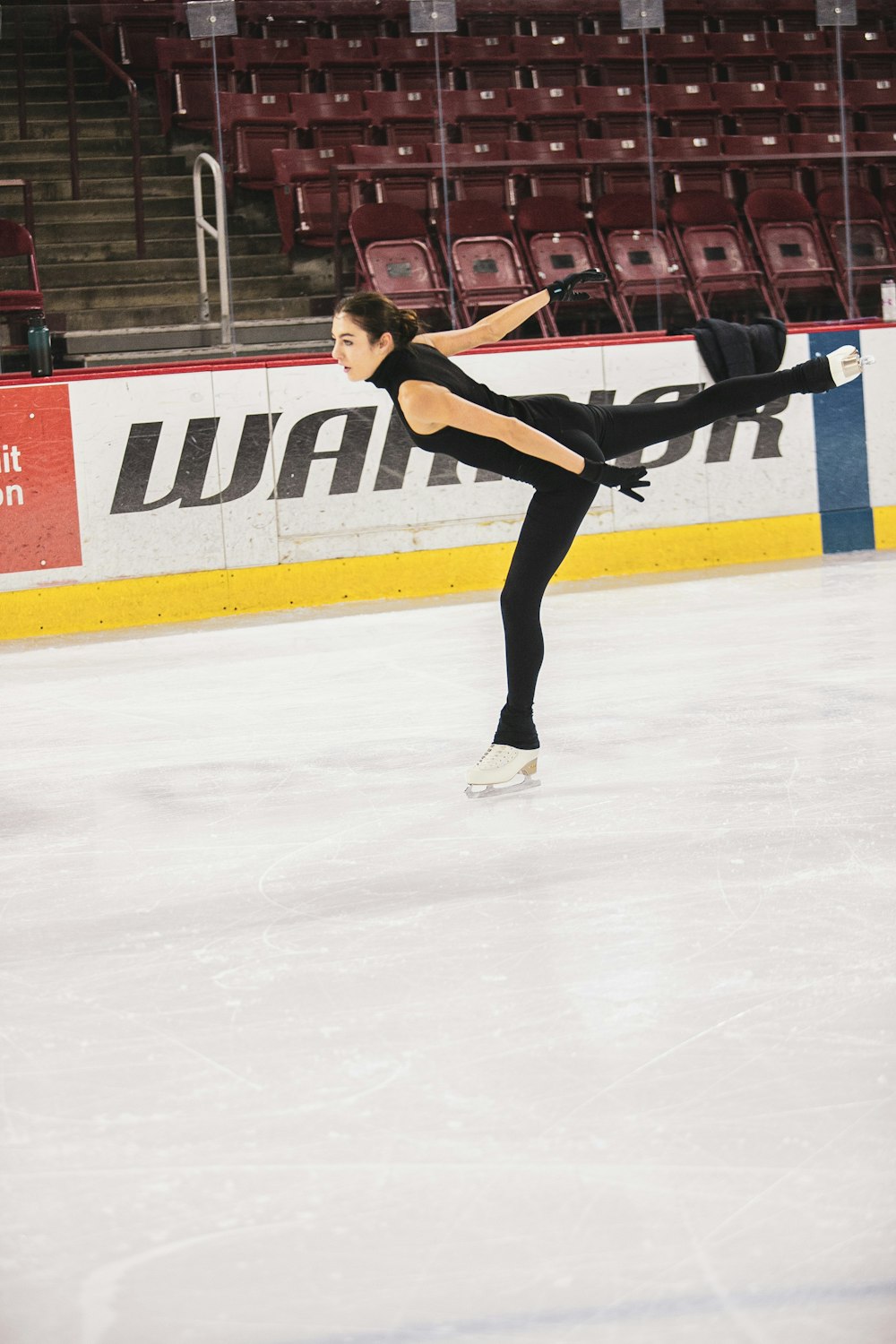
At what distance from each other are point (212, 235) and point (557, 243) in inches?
86.6

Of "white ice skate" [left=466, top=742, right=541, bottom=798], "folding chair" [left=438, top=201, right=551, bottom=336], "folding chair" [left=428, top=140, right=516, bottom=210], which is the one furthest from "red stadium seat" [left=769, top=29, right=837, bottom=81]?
"white ice skate" [left=466, top=742, right=541, bottom=798]

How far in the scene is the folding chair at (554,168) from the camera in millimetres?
9078

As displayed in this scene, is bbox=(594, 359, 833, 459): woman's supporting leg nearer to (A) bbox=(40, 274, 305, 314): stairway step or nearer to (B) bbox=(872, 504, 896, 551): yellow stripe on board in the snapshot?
(A) bbox=(40, 274, 305, 314): stairway step

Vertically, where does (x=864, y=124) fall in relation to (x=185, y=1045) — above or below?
above

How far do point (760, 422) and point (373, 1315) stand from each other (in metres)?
7.16

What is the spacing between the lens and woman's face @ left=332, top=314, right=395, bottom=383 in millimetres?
3654

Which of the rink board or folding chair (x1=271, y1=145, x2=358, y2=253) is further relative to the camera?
folding chair (x1=271, y1=145, x2=358, y2=253)

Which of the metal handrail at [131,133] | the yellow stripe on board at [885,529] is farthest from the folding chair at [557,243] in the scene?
the metal handrail at [131,133]

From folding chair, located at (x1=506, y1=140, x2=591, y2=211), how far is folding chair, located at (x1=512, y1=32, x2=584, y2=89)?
34 centimetres

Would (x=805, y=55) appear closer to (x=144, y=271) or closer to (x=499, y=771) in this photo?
(x=144, y=271)

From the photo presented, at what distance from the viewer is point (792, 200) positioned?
30.6ft

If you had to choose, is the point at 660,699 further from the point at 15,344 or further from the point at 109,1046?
the point at 15,344

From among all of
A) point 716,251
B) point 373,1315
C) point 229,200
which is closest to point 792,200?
point 716,251

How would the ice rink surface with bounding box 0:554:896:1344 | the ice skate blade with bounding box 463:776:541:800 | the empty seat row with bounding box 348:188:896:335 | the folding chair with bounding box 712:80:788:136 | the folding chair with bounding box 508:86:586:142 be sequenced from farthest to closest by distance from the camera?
the folding chair with bounding box 712:80:788:136, the folding chair with bounding box 508:86:586:142, the empty seat row with bounding box 348:188:896:335, the ice skate blade with bounding box 463:776:541:800, the ice rink surface with bounding box 0:554:896:1344
